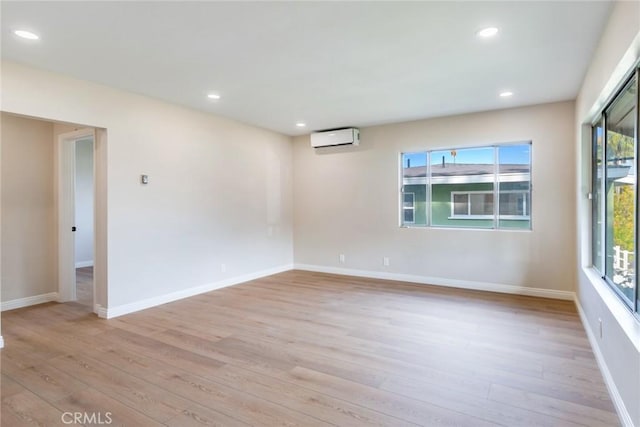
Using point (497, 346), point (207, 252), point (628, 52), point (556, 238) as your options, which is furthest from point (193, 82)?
point (556, 238)

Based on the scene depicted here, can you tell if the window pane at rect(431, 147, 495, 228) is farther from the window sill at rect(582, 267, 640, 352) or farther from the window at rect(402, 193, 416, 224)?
the window sill at rect(582, 267, 640, 352)

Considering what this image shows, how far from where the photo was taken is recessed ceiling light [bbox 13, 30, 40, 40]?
105 inches

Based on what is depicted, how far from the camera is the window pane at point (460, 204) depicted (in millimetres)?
5355

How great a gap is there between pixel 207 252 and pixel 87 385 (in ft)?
8.95

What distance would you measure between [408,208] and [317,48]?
3.46 metres

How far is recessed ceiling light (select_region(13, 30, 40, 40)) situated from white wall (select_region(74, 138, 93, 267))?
490cm

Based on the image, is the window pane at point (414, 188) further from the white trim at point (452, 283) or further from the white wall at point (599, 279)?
the white wall at point (599, 279)

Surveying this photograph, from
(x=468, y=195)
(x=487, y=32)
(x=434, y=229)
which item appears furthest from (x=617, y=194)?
(x=434, y=229)

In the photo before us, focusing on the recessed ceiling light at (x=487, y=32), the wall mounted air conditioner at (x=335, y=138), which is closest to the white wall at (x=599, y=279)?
the recessed ceiling light at (x=487, y=32)

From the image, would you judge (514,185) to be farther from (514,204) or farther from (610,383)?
(610,383)

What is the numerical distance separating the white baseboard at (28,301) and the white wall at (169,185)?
1.51 meters

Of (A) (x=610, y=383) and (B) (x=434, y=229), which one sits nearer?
(A) (x=610, y=383)

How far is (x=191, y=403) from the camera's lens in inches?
88.2

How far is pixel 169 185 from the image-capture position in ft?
15.0
